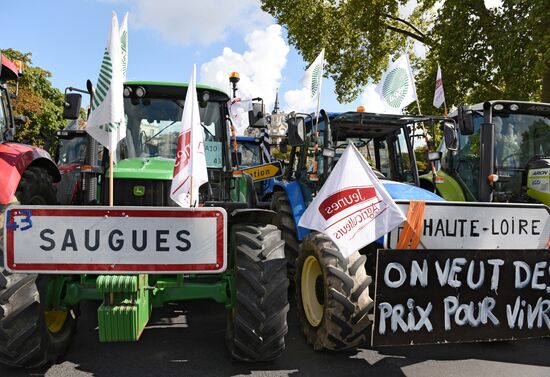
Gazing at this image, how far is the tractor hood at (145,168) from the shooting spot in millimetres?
4062

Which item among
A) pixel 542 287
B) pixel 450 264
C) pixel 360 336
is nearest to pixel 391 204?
pixel 450 264

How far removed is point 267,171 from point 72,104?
5.31 meters

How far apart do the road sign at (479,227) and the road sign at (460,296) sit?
0.18m

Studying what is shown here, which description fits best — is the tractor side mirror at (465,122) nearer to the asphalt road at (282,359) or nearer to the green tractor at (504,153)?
the green tractor at (504,153)

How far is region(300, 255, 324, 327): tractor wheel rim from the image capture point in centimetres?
415

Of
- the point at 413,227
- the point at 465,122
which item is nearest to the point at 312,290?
the point at 413,227

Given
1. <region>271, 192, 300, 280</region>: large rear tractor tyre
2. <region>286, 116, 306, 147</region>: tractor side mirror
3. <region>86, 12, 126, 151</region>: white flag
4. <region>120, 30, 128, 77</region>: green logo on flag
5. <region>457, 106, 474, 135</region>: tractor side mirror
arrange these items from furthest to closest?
1. <region>457, 106, 474, 135</region>: tractor side mirror
2. <region>120, 30, 128, 77</region>: green logo on flag
3. <region>271, 192, 300, 280</region>: large rear tractor tyre
4. <region>286, 116, 306, 147</region>: tractor side mirror
5. <region>86, 12, 126, 151</region>: white flag

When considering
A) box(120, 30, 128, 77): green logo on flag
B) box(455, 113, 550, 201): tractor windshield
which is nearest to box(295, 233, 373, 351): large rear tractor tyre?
box(455, 113, 550, 201): tractor windshield

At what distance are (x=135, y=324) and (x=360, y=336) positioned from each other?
1743mm

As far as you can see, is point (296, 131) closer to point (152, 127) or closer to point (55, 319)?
point (152, 127)

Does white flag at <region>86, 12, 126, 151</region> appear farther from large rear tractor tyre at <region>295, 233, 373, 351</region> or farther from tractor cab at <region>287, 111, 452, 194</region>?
tractor cab at <region>287, 111, 452, 194</region>

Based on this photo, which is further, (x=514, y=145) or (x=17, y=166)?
(x=514, y=145)

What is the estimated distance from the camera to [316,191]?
534 cm

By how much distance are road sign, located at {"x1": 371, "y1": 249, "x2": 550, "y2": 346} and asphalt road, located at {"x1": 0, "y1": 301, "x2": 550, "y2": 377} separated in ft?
1.34
